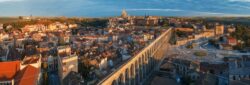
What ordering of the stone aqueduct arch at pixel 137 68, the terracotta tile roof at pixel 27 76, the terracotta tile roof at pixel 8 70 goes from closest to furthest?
the terracotta tile roof at pixel 27 76 → the stone aqueduct arch at pixel 137 68 → the terracotta tile roof at pixel 8 70

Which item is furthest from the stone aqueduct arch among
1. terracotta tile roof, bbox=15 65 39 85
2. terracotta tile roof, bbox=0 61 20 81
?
terracotta tile roof, bbox=0 61 20 81

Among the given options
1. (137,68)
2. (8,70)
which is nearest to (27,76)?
(8,70)

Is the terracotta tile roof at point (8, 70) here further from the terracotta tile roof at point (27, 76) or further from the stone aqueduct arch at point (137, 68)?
the stone aqueduct arch at point (137, 68)

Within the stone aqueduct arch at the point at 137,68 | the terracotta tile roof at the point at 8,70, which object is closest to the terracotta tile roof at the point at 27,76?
the terracotta tile roof at the point at 8,70

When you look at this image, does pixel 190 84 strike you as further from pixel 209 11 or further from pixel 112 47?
pixel 209 11

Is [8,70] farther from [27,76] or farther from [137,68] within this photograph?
[137,68]
